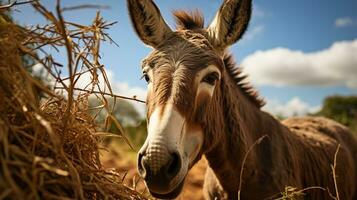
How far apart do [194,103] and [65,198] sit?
1264mm

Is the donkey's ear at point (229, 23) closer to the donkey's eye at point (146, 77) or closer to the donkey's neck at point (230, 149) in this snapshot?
the donkey's neck at point (230, 149)

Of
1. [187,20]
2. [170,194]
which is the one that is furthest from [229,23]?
[170,194]

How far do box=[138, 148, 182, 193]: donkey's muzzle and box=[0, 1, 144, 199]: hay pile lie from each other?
0.13 metres

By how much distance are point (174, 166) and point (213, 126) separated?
0.77 metres

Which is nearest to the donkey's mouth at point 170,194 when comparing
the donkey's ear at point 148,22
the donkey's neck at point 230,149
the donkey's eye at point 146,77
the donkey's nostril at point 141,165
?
the donkey's nostril at point 141,165

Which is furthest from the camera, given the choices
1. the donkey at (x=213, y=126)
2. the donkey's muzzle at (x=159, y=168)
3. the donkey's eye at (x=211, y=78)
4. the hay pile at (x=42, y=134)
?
the donkey's eye at (x=211, y=78)

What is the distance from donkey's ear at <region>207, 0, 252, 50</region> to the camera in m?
3.02

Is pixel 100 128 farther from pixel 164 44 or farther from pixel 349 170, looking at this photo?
pixel 349 170

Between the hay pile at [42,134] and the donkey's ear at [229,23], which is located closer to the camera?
the hay pile at [42,134]

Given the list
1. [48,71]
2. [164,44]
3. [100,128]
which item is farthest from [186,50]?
[48,71]

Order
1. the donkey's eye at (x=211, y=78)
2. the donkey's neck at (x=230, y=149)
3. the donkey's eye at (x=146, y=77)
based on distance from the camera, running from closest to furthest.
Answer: the donkey's eye at (x=211, y=78)
the donkey's eye at (x=146, y=77)
the donkey's neck at (x=230, y=149)

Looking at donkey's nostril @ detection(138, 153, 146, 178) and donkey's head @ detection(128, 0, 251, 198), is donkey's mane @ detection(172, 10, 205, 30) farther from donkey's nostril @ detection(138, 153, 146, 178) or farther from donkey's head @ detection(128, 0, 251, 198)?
donkey's nostril @ detection(138, 153, 146, 178)

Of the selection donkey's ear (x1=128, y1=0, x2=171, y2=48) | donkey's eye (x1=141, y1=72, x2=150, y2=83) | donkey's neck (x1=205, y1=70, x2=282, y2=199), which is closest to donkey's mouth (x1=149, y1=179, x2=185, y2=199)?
donkey's neck (x1=205, y1=70, x2=282, y2=199)

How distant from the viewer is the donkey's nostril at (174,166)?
202 centimetres
